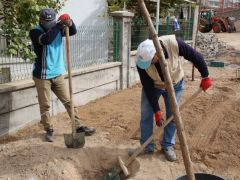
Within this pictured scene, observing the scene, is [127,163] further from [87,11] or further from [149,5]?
[149,5]

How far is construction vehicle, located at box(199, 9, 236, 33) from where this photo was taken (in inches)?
1066

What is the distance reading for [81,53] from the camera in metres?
6.94

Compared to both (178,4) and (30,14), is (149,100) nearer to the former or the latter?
(30,14)

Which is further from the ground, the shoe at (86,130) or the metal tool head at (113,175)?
the shoe at (86,130)

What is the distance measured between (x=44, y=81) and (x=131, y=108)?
2.50m

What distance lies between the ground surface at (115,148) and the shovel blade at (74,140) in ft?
0.29

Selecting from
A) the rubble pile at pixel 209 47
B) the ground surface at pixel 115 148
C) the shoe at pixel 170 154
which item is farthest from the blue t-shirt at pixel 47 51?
the rubble pile at pixel 209 47

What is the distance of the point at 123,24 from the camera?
7.99 m

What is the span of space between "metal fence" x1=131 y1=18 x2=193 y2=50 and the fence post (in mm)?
728

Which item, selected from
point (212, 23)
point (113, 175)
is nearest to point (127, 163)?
point (113, 175)

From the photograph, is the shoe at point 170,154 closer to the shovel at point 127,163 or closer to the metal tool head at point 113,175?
the shovel at point 127,163

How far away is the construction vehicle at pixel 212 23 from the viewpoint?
27.1 m

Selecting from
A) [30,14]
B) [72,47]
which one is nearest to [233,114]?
A: [72,47]

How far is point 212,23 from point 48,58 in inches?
1018
